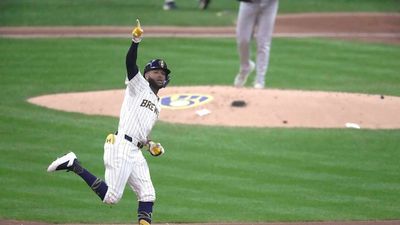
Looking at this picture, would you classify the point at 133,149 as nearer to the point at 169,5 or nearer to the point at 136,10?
the point at 136,10

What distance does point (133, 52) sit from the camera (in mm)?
Result: 9969

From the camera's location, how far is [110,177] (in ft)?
33.4

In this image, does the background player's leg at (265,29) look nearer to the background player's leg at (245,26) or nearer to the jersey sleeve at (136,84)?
the background player's leg at (245,26)

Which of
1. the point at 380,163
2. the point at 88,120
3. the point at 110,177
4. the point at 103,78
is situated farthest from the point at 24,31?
the point at 110,177

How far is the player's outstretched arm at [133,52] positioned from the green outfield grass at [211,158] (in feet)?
7.03

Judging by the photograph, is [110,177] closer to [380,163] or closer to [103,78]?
[380,163]

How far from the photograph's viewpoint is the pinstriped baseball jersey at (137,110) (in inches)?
403

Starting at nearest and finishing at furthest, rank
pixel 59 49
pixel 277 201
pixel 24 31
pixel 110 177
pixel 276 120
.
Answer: pixel 110 177 < pixel 277 201 < pixel 276 120 < pixel 59 49 < pixel 24 31

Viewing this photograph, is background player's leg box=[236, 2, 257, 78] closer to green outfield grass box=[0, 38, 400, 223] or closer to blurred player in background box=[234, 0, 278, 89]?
blurred player in background box=[234, 0, 278, 89]

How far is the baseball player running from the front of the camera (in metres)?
10.1

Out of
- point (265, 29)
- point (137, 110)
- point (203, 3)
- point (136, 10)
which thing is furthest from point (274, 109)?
point (203, 3)

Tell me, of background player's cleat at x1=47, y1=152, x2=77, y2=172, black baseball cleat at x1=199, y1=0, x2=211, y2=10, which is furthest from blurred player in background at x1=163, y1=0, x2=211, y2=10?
background player's cleat at x1=47, y1=152, x2=77, y2=172

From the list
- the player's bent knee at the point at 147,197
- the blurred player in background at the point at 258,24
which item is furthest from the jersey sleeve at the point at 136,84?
the blurred player in background at the point at 258,24

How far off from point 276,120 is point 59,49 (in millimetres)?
8322
